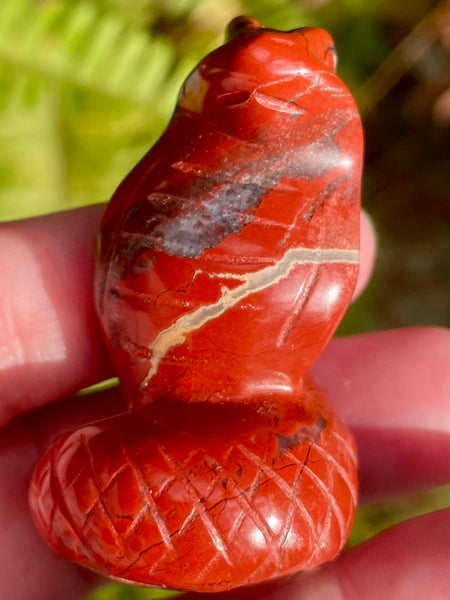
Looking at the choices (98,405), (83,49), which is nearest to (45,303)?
(98,405)

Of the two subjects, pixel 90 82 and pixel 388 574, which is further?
pixel 90 82

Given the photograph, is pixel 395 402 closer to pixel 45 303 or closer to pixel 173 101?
pixel 45 303

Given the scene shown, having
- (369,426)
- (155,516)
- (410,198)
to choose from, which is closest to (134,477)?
(155,516)

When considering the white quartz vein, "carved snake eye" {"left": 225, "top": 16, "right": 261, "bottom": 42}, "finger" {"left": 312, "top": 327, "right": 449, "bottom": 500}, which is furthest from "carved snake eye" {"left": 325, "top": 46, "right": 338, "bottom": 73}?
"finger" {"left": 312, "top": 327, "right": 449, "bottom": 500}

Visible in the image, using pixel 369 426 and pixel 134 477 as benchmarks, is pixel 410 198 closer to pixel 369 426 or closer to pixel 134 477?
pixel 369 426

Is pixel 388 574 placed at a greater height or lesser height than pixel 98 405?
lesser

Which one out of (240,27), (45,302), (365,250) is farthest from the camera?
(365,250)
